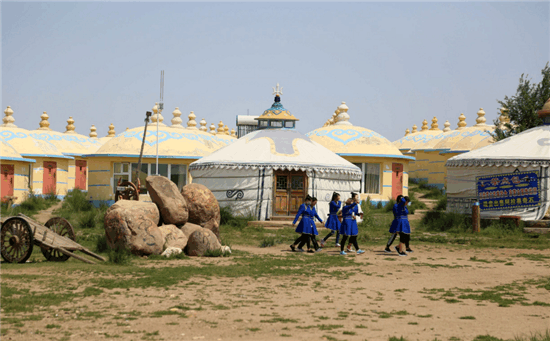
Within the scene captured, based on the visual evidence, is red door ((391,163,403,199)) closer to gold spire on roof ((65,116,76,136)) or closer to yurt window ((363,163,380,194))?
yurt window ((363,163,380,194))

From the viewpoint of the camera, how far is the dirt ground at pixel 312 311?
6086 mm

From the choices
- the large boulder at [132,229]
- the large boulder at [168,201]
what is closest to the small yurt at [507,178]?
the large boulder at [168,201]

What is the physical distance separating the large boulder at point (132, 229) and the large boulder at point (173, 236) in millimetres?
277

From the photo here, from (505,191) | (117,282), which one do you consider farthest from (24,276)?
(505,191)

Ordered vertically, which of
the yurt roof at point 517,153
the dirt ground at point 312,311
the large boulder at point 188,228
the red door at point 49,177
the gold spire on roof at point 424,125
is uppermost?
the gold spire on roof at point 424,125

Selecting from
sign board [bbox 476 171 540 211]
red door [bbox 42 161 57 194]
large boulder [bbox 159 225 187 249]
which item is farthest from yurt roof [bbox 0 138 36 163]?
sign board [bbox 476 171 540 211]

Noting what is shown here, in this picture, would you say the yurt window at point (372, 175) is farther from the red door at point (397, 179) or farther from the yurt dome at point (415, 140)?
the yurt dome at point (415, 140)

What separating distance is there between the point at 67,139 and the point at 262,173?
867 inches

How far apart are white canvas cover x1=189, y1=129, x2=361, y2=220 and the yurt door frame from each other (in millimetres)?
307

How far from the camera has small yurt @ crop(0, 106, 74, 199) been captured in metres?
30.4

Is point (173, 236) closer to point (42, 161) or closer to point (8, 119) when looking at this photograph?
point (42, 161)

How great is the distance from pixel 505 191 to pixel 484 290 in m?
10.6

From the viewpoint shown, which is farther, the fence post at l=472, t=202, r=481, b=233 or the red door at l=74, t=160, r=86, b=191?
the red door at l=74, t=160, r=86, b=191

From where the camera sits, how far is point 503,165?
1850cm
